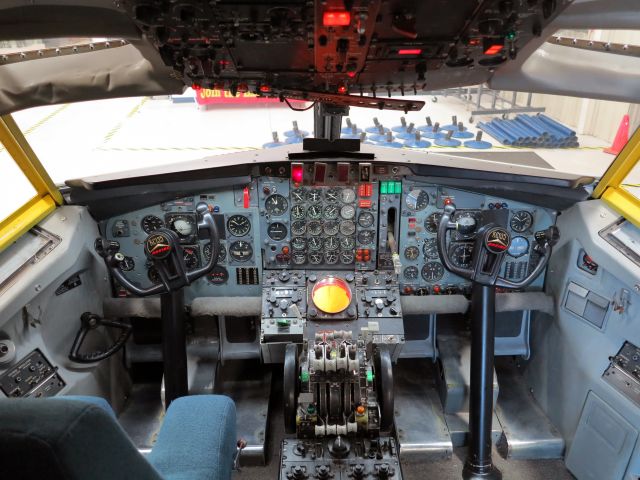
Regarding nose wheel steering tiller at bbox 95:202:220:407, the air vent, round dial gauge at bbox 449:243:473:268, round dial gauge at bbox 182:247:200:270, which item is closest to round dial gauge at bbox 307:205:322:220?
the air vent

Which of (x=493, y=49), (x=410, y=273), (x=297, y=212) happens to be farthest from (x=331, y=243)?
(x=493, y=49)

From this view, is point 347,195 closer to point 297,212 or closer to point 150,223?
point 297,212

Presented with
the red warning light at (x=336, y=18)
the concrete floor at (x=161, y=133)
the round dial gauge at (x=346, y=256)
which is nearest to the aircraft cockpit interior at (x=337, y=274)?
the round dial gauge at (x=346, y=256)

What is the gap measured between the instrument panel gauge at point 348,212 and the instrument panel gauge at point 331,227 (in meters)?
0.08

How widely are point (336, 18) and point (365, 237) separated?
211 centimetres

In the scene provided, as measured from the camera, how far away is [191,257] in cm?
337

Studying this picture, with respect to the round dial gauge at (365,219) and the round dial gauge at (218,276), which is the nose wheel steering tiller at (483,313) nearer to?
the round dial gauge at (365,219)

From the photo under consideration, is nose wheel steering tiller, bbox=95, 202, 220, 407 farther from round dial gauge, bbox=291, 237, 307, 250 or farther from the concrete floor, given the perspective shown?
the concrete floor

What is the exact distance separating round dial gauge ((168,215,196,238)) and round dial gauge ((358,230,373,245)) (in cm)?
106

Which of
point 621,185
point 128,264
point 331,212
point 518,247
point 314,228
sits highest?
point 621,185

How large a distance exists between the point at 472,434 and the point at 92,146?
A: 13.6 feet

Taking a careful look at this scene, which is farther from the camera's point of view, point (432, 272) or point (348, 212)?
point (432, 272)

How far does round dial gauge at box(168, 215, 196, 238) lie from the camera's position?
10.7 ft

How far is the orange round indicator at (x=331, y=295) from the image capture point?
10.2 feet
